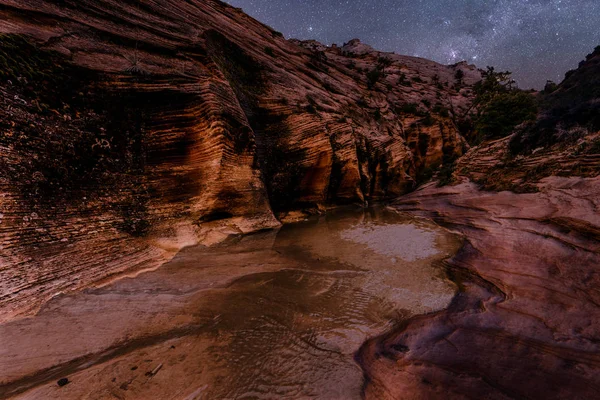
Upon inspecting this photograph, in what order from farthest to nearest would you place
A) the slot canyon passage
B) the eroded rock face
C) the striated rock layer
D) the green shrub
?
the green shrub < the eroded rock face < the slot canyon passage < the striated rock layer

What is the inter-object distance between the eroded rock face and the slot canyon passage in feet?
0.14

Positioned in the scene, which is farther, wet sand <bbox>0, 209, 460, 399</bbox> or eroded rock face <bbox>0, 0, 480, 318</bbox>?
eroded rock face <bbox>0, 0, 480, 318</bbox>

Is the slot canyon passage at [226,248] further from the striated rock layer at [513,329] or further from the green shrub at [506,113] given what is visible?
the green shrub at [506,113]

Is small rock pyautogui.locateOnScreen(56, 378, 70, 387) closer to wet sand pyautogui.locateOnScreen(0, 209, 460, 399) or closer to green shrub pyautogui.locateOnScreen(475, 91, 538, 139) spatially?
wet sand pyautogui.locateOnScreen(0, 209, 460, 399)

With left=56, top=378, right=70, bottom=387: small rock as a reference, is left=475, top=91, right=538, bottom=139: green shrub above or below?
above

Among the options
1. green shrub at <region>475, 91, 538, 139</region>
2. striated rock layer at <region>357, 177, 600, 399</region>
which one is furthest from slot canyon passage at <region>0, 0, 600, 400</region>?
green shrub at <region>475, 91, 538, 139</region>

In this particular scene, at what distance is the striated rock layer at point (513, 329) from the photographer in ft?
6.95

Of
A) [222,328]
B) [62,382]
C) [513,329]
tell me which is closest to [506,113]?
[513,329]

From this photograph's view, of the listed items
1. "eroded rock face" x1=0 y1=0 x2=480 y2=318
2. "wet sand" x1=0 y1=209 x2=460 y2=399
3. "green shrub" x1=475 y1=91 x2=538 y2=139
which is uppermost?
"green shrub" x1=475 y1=91 x2=538 y2=139

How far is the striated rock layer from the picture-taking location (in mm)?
2117

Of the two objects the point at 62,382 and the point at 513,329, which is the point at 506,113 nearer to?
the point at 513,329

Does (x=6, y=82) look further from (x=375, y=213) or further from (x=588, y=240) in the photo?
(x=375, y=213)

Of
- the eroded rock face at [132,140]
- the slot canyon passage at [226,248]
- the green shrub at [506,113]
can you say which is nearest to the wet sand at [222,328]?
the slot canyon passage at [226,248]

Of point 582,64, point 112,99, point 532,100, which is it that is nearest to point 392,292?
point 112,99
